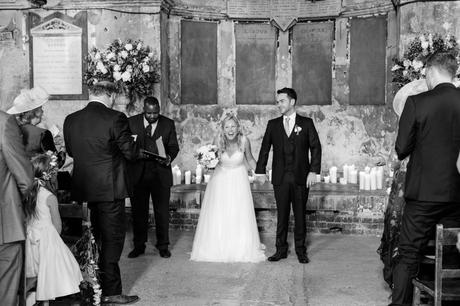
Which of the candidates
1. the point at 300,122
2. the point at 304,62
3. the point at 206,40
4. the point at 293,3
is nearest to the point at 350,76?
the point at 304,62

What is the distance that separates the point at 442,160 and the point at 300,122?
2.71 meters

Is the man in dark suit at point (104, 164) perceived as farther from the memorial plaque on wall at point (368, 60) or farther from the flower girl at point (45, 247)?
the memorial plaque on wall at point (368, 60)

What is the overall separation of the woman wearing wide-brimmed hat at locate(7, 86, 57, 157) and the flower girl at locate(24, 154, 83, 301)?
1273 mm

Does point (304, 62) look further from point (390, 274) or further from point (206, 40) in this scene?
point (390, 274)

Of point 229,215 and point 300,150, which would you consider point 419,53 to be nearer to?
point 300,150

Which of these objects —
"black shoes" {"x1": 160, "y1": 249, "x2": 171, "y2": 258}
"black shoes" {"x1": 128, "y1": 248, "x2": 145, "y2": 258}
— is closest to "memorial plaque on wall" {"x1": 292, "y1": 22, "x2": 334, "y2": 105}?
"black shoes" {"x1": 160, "y1": 249, "x2": 171, "y2": 258}

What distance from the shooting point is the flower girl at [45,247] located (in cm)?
467

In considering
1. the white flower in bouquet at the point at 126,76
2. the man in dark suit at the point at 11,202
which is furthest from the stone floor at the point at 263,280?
the white flower in bouquet at the point at 126,76

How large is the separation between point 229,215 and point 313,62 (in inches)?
182

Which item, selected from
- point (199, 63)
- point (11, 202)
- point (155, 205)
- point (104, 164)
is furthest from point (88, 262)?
point (199, 63)

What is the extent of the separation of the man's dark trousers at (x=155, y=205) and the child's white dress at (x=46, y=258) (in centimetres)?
275

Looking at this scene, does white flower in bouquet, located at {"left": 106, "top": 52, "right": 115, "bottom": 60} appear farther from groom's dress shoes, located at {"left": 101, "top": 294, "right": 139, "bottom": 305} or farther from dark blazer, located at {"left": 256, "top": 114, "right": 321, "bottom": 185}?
groom's dress shoes, located at {"left": 101, "top": 294, "right": 139, "bottom": 305}

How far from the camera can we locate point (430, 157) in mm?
4680

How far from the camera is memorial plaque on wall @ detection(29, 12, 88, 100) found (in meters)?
10.1
